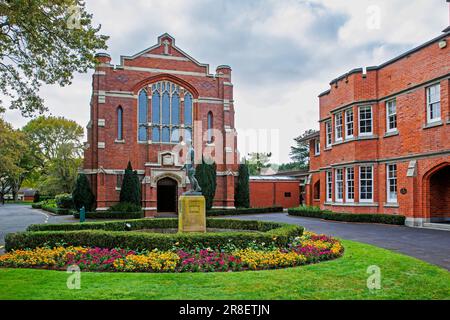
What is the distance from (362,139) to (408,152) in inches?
123

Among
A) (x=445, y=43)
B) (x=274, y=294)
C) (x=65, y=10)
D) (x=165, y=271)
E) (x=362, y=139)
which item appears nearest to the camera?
(x=274, y=294)

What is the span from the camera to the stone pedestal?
13.6 m

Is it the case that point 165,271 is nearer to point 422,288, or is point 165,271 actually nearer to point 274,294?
point 274,294

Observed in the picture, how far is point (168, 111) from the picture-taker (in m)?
32.7

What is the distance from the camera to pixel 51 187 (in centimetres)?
4856

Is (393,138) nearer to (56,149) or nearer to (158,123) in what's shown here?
(158,123)

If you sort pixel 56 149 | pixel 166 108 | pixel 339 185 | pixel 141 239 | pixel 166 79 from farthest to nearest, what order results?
1. pixel 56 149
2. pixel 166 108
3. pixel 166 79
4. pixel 339 185
5. pixel 141 239

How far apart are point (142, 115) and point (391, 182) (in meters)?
20.1

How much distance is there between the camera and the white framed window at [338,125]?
24.6 metres

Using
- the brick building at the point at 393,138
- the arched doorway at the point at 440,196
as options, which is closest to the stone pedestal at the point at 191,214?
the brick building at the point at 393,138

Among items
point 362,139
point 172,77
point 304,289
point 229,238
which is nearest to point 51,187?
point 172,77

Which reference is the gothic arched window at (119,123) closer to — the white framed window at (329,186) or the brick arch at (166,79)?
the brick arch at (166,79)

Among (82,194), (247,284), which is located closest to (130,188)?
(82,194)

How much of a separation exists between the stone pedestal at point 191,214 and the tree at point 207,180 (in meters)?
17.4
